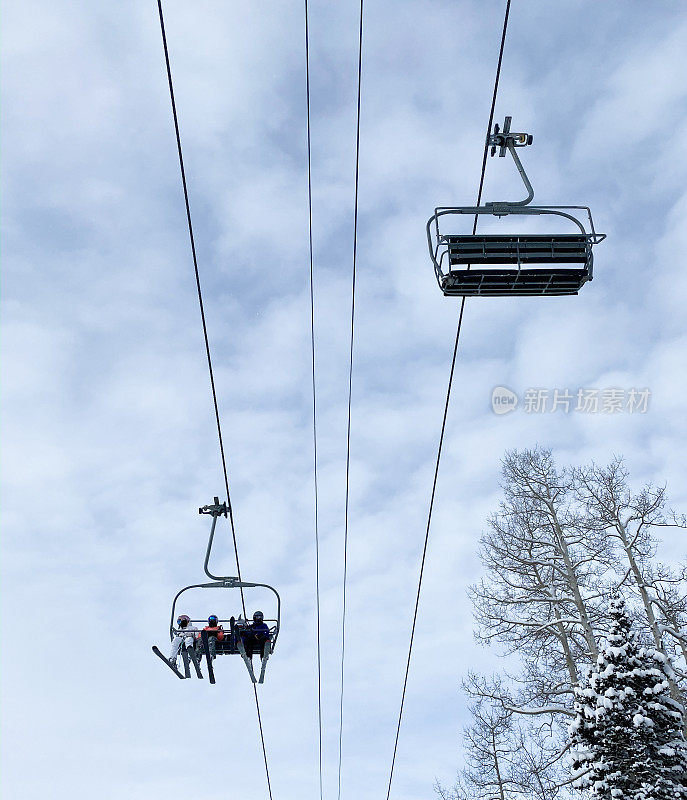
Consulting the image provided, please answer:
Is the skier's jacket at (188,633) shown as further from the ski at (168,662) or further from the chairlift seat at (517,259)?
the chairlift seat at (517,259)

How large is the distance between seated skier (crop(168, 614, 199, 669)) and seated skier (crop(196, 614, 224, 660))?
12 centimetres

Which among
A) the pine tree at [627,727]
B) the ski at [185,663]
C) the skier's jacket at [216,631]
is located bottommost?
the pine tree at [627,727]

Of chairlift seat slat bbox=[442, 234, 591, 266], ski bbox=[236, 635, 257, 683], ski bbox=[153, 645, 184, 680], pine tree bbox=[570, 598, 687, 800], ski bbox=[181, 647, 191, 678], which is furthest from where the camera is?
pine tree bbox=[570, 598, 687, 800]

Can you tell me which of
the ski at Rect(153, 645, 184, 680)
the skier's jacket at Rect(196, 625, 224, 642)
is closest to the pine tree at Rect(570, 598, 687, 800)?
the skier's jacket at Rect(196, 625, 224, 642)

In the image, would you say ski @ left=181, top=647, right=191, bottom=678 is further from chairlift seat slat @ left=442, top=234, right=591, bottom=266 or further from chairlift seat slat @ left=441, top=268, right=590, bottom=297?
chairlift seat slat @ left=442, top=234, right=591, bottom=266

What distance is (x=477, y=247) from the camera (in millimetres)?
6480

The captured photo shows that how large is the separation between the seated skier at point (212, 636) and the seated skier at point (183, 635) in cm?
12

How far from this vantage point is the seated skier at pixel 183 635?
12.8 m

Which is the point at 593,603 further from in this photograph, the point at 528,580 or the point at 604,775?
the point at 604,775

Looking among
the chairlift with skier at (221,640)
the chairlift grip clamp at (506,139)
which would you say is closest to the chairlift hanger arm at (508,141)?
the chairlift grip clamp at (506,139)

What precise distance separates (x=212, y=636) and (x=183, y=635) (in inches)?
19.3

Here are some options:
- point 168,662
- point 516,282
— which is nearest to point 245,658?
point 168,662

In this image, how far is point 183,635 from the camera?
42.7ft

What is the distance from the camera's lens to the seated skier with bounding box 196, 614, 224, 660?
1295 cm
